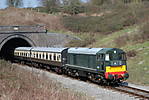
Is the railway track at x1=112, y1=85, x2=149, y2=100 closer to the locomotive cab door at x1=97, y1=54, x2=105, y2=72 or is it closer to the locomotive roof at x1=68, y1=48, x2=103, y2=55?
the locomotive cab door at x1=97, y1=54, x2=105, y2=72

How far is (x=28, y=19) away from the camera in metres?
52.7

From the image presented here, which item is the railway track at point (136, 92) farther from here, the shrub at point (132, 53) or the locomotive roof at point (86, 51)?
the shrub at point (132, 53)

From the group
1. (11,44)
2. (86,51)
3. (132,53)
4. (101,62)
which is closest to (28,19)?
(11,44)

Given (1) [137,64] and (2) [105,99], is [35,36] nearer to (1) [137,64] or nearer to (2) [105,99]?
(1) [137,64]

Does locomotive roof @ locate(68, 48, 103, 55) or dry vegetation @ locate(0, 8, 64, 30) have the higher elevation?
dry vegetation @ locate(0, 8, 64, 30)

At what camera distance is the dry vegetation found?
169 ft

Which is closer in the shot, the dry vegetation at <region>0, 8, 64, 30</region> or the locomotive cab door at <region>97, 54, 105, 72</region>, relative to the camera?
the locomotive cab door at <region>97, 54, 105, 72</region>

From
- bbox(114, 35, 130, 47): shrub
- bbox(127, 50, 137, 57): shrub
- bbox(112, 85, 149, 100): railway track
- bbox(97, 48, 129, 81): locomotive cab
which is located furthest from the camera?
bbox(114, 35, 130, 47): shrub

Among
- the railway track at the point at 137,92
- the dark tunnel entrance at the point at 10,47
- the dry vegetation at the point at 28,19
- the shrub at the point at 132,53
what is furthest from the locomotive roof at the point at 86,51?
the dry vegetation at the point at 28,19

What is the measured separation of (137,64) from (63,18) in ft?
106

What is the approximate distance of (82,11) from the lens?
62.2 metres

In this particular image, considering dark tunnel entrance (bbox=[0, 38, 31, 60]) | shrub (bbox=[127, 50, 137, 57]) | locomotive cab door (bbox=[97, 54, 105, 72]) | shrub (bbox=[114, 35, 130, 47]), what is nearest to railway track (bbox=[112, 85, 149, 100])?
locomotive cab door (bbox=[97, 54, 105, 72])

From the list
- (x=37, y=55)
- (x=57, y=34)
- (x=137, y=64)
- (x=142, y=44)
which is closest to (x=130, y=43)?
(x=142, y=44)

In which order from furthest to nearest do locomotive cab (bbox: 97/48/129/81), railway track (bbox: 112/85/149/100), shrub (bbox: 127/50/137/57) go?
1. shrub (bbox: 127/50/137/57)
2. locomotive cab (bbox: 97/48/129/81)
3. railway track (bbox: 112/85/149/100)
